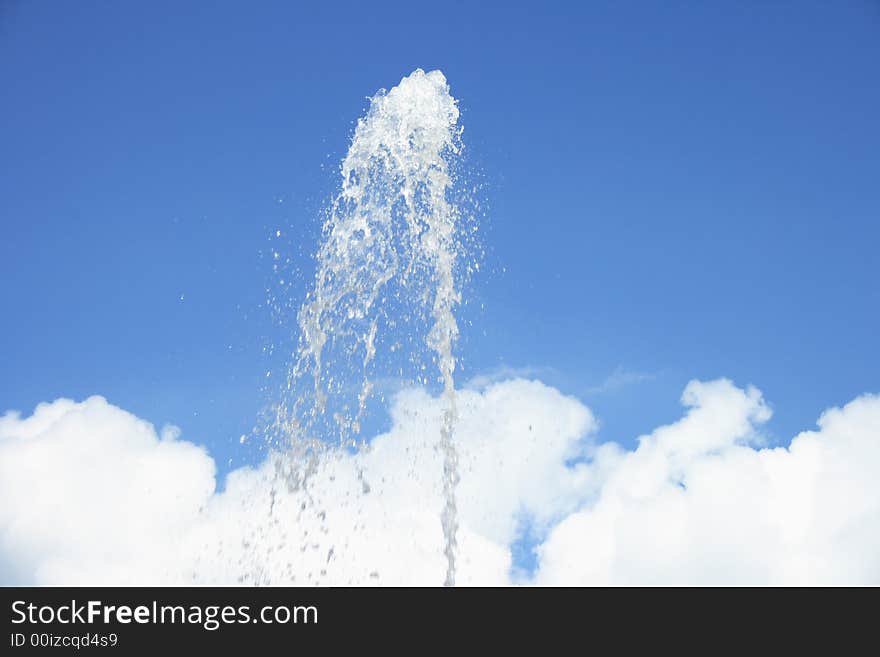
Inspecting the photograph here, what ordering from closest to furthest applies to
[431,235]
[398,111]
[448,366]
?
[448,366] → [431,235] → [398,111]
